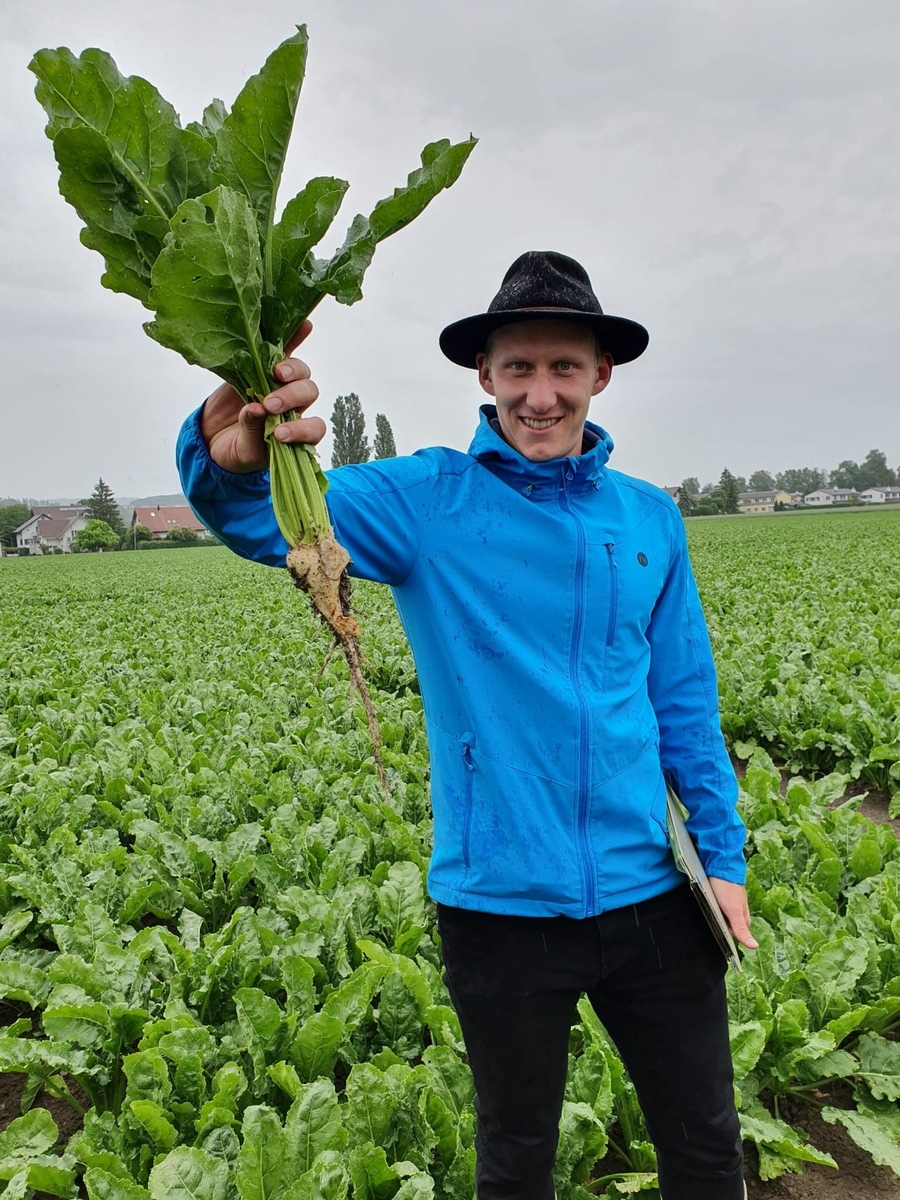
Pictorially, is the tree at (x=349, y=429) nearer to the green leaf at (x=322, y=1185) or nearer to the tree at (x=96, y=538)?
the tree at (x=96, y=538)

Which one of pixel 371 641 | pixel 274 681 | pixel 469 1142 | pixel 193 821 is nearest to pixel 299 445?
pixel 469 1142

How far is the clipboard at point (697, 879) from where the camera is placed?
6.18 ft

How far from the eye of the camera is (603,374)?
2.03 metres

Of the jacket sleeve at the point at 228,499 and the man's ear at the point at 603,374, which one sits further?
the man's ear at the point at 603,374

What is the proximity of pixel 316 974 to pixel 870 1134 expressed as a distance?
6.78ft

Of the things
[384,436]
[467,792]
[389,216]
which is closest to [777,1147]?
[467,792]

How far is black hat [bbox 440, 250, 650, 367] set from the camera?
1.79 m

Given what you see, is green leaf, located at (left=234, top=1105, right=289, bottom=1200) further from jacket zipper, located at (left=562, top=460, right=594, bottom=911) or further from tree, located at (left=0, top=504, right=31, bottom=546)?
tree, located at (left=0, top=504, right=31, bottom=546)

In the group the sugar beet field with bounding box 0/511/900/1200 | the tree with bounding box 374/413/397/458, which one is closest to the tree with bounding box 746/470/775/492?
the tree with bounding box 374/413/397/458

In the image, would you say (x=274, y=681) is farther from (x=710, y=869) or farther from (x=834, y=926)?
(x=710, y=869)

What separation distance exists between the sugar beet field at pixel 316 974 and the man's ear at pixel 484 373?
2.40 feet

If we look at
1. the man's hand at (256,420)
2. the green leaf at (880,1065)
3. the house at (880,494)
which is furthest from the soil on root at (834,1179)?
the house at (880,494)

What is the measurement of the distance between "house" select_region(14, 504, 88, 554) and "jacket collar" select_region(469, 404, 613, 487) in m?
A: 100

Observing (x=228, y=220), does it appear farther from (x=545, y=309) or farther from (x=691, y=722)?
(x=691, y=722)
